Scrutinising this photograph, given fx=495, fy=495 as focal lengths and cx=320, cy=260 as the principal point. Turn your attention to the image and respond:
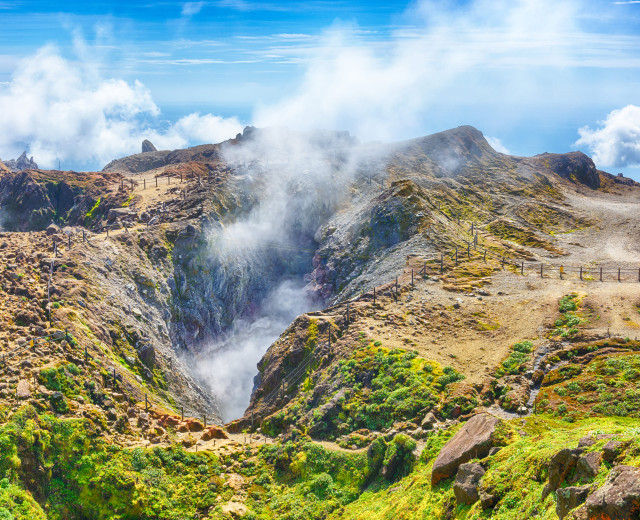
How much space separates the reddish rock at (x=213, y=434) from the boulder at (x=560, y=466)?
3909cm

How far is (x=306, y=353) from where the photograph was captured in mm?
64625

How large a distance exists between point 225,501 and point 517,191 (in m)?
126

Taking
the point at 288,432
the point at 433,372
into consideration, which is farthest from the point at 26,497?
the point at 433,372

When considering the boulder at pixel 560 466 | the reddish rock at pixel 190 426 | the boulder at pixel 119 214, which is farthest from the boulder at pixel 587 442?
the boulder at pixel 119 214

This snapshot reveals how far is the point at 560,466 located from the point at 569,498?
2740 mm

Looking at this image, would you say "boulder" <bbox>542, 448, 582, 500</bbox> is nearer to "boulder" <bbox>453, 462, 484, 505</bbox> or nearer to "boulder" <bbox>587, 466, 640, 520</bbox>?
"boulder" <bbox>587, 466, 640, 520</bbox>

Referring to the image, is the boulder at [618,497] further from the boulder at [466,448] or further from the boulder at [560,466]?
the boulder at [466,448]

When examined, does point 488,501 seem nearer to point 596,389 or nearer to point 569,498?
point 569,498

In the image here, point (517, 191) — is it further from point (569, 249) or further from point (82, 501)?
point (82, 501)

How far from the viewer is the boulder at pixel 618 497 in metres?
15.3

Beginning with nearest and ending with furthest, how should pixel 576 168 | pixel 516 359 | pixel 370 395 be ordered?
pixel 516 359
pixel 370 395
pixel 576 168

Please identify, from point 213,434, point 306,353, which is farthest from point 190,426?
point 306,353

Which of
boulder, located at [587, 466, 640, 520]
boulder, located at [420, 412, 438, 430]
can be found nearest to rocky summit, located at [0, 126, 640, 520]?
boulder, located at [587, 466, 640, 520]

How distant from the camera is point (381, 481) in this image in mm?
39375
